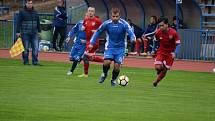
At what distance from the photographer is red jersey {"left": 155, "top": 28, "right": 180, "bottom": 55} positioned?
20.7 metres

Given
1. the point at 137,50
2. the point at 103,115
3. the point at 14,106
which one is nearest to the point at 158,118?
the point at 103,115

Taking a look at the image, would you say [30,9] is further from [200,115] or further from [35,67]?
[200,115]

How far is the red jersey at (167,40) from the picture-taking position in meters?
20.7

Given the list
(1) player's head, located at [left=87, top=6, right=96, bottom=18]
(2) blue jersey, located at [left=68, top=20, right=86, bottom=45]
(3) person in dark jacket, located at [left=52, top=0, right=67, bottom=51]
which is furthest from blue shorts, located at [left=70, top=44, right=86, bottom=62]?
(3) person in dark jacket, located at [left=52, top=0, right=67, bottom=51]

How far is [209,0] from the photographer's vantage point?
3372 cm

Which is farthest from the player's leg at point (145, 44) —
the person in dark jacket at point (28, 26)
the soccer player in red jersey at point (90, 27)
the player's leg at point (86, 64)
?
the player's leg at point (86, 64)

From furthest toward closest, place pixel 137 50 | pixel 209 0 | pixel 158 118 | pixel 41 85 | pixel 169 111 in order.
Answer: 1. pixel 209 0
2. pixel 137 50
3. pixel 41 85
4. pixel 169 111
5. pixel 158 118

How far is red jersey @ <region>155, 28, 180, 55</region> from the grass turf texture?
93 cm

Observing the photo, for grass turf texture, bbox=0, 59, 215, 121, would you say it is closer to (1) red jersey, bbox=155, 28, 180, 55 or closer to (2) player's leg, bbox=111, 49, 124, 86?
(2) player's leg, bbox=111, 49, 124, 86

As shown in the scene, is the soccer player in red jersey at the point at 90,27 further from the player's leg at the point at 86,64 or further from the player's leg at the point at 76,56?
the player's leg at the point at 76,56

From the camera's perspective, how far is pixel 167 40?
20719 millimetres

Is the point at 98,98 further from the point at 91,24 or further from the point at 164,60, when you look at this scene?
the point at 91,24

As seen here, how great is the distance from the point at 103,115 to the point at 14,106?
6.10 feet

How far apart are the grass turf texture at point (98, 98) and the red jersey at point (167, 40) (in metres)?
0.93
